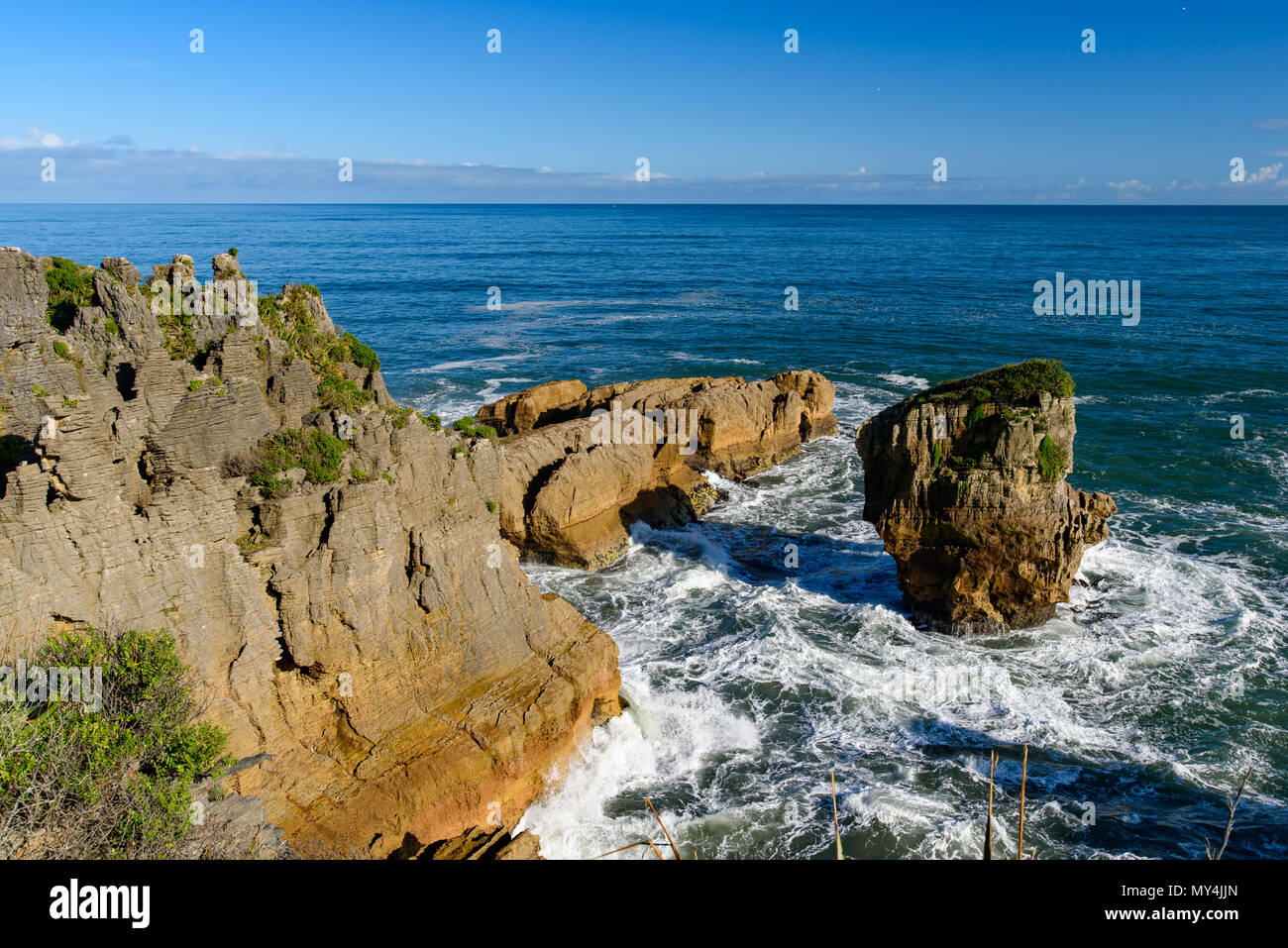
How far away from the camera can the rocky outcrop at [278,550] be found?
42.5 ft

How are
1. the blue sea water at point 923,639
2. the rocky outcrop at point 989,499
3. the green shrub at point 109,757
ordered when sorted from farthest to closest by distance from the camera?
the rocky outcrop at point 989,499
the blue sea water at point 923,639
the green shrub at point 109,757

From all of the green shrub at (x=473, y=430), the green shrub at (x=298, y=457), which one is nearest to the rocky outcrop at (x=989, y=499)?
the green shrub at (x=473, y=430)

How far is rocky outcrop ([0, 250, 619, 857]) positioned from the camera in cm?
1295

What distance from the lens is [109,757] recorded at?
12281mm

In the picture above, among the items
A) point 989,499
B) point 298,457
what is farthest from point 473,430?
point 989,499

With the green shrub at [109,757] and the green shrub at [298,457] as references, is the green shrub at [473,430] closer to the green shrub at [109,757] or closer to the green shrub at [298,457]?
the green shrub at [298,457]

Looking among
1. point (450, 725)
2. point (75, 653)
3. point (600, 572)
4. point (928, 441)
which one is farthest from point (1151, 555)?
point (75, 653)

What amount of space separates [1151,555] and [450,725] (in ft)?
93.7

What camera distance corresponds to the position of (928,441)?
2547 cm

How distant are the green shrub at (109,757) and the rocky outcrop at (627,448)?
17.5m

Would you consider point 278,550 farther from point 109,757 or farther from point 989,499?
point 989,499

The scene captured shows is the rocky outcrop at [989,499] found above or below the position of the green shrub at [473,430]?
below

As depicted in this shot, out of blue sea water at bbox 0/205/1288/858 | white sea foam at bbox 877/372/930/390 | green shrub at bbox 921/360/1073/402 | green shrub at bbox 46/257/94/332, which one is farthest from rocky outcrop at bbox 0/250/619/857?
white sea foam at bbox 877/372/930/390
